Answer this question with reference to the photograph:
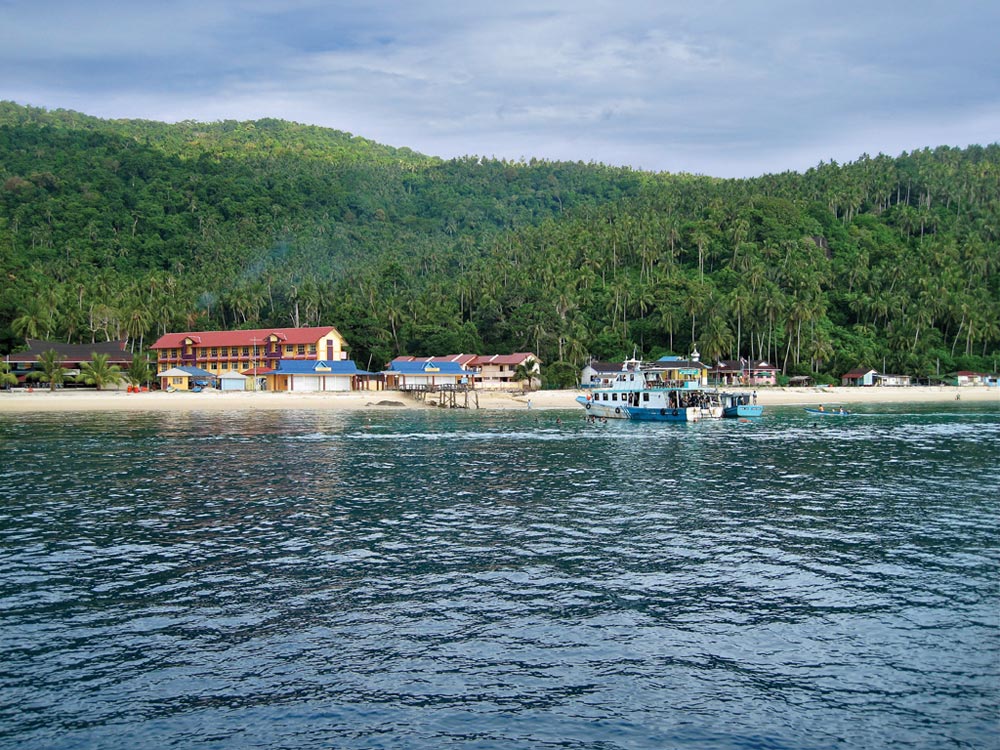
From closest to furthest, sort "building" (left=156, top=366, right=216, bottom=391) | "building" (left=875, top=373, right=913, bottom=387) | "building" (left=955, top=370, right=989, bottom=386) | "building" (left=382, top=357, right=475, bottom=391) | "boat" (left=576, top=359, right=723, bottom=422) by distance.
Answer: "boat" (left=576, top=359, right=723, bottom=422)
"building" (left=156, top=366, right=216, bottom=391)
"building" (left=382, top=357, right=475, bottom=391)
"building" (left=875, top=373, right=913, bottom=387)
"building" (left=955, top=370, right=989, bottom=386)

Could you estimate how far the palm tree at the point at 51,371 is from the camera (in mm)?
98438

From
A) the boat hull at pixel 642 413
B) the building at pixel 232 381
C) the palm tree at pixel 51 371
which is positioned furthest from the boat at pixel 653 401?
the palm tree at pixel 51 371

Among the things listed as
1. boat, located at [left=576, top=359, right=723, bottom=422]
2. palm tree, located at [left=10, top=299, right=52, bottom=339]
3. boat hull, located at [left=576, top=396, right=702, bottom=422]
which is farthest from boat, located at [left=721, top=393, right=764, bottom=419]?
palm tree, located at [left=10, top=299, right=52, bottom=339]

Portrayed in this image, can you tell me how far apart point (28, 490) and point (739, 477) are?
104 feet

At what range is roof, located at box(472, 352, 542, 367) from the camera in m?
117

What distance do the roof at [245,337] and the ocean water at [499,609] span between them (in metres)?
76.1

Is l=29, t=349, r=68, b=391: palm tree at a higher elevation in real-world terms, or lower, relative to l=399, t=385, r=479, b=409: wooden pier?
higher

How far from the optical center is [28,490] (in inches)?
1308

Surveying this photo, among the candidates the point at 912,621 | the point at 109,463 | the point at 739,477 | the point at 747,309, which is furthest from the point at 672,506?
the point at 747,309

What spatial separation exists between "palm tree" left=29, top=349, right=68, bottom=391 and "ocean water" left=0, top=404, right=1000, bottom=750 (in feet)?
226

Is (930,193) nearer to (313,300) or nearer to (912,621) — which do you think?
(313,300)

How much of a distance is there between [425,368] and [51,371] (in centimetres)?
4738

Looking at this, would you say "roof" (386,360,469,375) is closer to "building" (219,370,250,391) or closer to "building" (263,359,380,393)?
"building" (263,359,380,393)

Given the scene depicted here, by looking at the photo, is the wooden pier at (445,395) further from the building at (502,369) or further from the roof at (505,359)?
the roof at (505,359)
